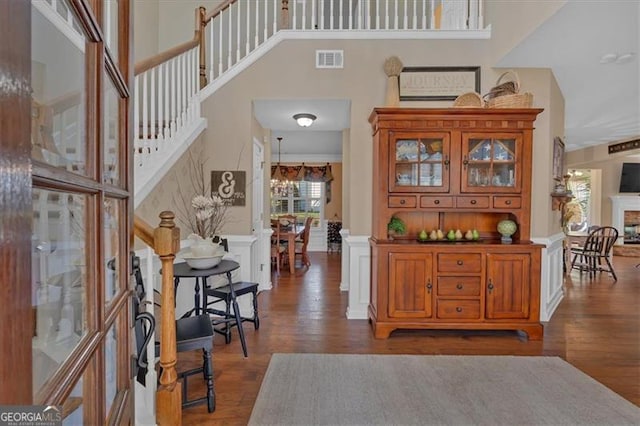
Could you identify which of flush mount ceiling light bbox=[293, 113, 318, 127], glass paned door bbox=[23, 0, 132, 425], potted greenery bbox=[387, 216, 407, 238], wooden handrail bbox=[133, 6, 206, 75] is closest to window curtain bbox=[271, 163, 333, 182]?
flush mount ceiling light bbox=[293, 113, 318, 127]

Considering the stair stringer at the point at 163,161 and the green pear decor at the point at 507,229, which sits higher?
the stair stringer at the point at 163,161

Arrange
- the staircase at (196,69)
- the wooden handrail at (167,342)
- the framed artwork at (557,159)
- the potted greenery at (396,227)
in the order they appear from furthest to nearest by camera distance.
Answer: the framed artwork at (557,159), the potted greenery at (396,227), the staircase at (196,69), the wooden handrail at (167,342)

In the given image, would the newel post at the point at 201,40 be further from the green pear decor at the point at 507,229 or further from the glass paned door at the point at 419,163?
the green pear decor at the point at 507,229

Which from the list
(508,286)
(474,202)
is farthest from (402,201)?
(508,286)

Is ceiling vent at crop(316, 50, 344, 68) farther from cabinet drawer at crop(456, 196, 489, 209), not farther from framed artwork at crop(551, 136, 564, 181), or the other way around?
framed artwork at crop(551, 136, 564, 181)

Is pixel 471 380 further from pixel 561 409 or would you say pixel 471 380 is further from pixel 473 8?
pixel 473 8

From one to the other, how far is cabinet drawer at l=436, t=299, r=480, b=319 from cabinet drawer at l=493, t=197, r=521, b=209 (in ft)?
3.14

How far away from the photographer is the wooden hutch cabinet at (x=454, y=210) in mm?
3215

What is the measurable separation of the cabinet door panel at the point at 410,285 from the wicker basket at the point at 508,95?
164 centimetres

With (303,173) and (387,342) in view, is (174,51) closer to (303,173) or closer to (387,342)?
(387,342)

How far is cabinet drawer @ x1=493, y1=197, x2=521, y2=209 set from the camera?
333 cm

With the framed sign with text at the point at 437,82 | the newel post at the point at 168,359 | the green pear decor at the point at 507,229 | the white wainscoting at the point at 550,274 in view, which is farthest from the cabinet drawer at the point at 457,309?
the newel post at the point at 168,359

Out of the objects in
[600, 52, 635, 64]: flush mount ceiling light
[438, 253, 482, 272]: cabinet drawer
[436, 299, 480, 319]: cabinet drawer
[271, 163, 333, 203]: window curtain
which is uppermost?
[600, 52, 635, 64]: flush mount ceiling light

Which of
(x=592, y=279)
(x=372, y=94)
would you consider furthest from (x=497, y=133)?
(x=592, y=279)
